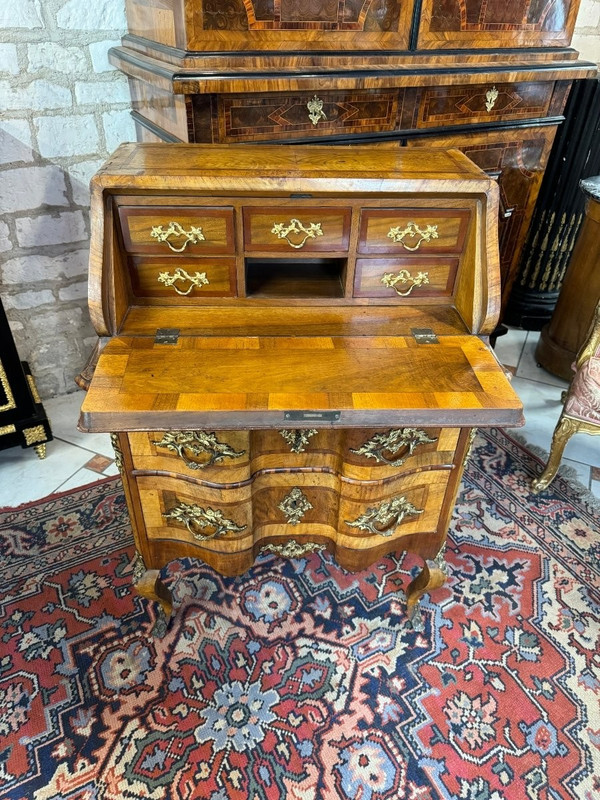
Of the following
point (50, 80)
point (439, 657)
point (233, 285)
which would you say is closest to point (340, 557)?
point (439, 657)

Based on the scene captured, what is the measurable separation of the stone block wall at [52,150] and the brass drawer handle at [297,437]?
1.86 metres

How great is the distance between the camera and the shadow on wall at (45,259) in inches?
105

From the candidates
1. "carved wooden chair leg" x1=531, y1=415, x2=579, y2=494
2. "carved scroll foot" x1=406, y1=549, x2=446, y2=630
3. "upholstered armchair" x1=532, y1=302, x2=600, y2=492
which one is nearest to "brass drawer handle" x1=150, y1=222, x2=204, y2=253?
"carved scroll foot" x1=406, y1=549, x2=446, y2=630

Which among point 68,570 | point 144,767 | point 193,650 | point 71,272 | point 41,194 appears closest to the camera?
point 144,767

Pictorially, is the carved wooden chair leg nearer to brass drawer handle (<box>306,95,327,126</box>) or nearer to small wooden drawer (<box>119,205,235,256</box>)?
brass drawer handle (<box>306,95,327,126</box>)

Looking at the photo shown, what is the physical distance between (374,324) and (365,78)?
1024 mm

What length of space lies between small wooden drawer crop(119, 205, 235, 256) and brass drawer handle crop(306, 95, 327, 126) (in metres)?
0.79

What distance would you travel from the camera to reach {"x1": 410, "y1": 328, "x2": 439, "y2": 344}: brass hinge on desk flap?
1.71 meters

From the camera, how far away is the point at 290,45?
2.02m

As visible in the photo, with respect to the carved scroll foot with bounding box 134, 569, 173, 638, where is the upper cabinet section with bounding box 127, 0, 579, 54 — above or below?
above

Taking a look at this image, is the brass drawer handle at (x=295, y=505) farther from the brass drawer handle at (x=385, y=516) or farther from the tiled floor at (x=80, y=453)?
the tiled floor at (x=80, y=453)

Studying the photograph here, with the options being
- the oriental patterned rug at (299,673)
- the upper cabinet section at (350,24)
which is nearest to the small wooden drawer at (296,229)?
the upper cabinet section at (350,24)

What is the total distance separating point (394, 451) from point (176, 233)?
2.90 ft

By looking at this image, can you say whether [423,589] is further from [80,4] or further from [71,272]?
[80,4]
